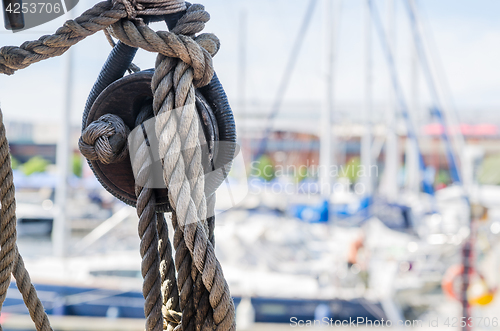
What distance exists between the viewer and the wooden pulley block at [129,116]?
26.5 inches

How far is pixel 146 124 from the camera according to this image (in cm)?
68

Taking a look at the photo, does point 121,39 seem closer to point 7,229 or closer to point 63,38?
point 63,38

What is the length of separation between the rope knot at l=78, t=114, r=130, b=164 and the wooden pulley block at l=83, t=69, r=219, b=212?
0.09 feet

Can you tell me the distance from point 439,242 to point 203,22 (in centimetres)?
635

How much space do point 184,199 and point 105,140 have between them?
18 centimetres

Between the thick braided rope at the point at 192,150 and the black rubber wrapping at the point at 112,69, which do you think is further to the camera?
the black rubber wrapping at the point at 112,69

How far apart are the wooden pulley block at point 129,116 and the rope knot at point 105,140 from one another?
3 cm

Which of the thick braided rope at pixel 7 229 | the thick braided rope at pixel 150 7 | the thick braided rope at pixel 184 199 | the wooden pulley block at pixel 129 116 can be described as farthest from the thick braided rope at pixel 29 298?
the thick braided rope at pixel 150 7

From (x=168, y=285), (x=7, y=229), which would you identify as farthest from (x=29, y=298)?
(x=168, y=285)

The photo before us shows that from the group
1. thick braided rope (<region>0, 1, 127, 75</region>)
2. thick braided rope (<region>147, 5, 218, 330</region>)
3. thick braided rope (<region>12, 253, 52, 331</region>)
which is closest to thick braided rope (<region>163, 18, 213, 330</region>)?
thick braided rope (<region>147, 5, 218, 330</region>)

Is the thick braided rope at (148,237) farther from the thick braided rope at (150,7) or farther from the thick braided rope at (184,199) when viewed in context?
the thick braided rope at (150,7)

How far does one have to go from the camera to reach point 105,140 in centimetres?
65

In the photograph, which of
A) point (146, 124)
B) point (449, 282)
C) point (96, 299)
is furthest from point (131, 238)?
point (146, 124)

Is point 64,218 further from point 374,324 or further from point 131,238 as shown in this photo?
point 374,324
